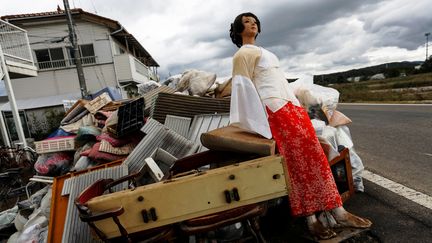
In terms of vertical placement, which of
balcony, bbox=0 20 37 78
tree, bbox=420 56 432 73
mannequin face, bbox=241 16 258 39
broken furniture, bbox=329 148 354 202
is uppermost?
balcony, bbox=0 20 37 78

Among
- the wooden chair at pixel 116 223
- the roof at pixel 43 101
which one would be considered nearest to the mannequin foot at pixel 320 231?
the wooden chair at pixel 116 223

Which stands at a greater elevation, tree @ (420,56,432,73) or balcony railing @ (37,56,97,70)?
balcony railing @ (37,56,97,70)

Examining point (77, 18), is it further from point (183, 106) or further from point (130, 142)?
point (130, 142)

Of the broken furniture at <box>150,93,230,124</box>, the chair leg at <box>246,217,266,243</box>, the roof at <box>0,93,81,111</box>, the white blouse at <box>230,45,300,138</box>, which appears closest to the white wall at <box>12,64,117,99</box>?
the roof at <box>0,93,81,111</box>

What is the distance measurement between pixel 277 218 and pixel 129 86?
19.4 meters

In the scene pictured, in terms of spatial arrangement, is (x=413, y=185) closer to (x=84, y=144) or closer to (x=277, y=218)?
(x=277, y=218)

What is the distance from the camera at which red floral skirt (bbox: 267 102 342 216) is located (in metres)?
2.53

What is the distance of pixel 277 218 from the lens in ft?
9.73

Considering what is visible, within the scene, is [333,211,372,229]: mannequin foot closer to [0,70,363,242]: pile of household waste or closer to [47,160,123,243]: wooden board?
[0,70,363,242]: pile of household waste

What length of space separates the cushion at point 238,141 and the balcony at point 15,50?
9.12 metres

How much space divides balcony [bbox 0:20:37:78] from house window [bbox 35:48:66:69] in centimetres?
900

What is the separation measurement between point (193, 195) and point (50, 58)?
2103 cm

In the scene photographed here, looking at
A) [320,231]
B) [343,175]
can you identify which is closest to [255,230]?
[320,231]

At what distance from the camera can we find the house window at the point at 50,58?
19.3m
